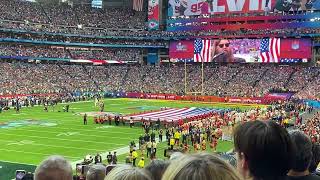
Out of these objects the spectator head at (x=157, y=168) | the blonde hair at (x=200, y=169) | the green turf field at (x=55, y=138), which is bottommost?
the green turf field at (x=55, y=138)

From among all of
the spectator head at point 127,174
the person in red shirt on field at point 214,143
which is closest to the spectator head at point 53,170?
the spectator head at point 127,174

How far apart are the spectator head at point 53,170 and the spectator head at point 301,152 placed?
1802 millimetres

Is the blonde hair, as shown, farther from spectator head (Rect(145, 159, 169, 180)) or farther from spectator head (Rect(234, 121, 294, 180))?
spectator head (Rect(145, 159, 169, 180))

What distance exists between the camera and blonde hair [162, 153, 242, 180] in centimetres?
217

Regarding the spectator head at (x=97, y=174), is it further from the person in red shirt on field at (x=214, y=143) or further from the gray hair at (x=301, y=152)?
the person in red shirt on field at (x=214, y=143)

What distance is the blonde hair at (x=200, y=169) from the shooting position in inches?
85.5

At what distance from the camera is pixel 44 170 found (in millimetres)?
3523

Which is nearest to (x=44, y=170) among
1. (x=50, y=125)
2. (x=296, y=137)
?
(x=296, y=137)

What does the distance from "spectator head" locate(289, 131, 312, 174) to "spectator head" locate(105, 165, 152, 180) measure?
1615 mm

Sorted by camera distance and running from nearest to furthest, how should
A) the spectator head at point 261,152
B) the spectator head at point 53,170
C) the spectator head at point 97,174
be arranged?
1. the spectator head at point 261,152
2. the spectator head at point 53,170
3. the spectator head at point 97,174

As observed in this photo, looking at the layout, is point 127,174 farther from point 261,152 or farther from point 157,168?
point 157,168

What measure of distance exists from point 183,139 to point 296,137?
2147cm

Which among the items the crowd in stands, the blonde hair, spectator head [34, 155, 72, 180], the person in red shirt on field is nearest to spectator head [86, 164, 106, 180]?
the crowd in stands

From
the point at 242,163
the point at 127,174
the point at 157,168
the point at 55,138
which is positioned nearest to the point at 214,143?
the point at 55,138
